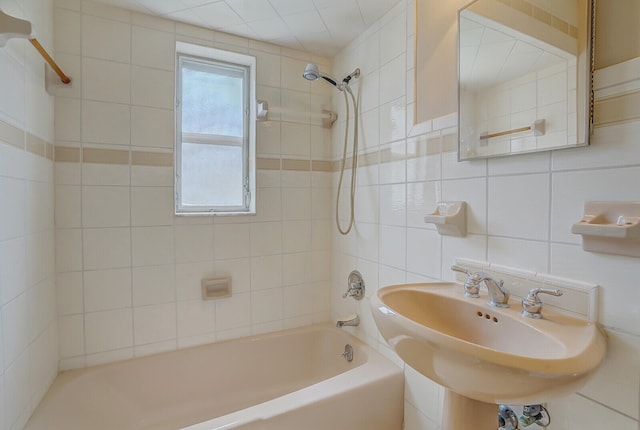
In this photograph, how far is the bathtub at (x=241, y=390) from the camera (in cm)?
121

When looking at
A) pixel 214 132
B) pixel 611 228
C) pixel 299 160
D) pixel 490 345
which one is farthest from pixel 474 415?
pixel 214 132

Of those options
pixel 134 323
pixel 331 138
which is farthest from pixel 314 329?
pixel 331 138

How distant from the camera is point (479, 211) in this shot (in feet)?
3.71

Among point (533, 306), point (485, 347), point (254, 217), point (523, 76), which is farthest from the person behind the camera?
point (254, 217)

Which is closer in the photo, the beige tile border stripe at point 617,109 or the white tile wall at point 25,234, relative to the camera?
the beige tile border stripe at point 617,109

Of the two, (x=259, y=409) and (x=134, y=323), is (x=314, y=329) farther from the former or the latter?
(x=134, y=323)

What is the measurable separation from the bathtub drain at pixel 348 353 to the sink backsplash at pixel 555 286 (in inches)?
37.3

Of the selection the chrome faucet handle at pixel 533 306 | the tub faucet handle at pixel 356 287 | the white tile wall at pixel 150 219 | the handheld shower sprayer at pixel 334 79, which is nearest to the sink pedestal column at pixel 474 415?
the chrome faucet handle at pixel 533 306

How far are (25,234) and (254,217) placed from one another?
3.31 ft

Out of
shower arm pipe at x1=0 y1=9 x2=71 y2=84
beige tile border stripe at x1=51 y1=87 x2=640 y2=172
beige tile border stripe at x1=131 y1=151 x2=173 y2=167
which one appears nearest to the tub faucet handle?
beige tile border stripe at x1=51 y1=87 x2=640 y2=172

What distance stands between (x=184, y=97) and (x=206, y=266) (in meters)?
1.00

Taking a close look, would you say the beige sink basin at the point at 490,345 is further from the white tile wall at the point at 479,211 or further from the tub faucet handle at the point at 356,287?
the tub faucet handle at the point at 356,287

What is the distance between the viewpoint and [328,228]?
210 cm

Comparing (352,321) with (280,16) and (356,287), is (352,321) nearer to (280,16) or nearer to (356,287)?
(356,287)
